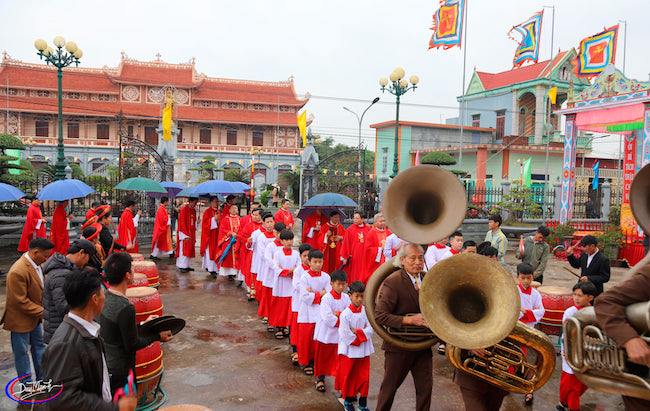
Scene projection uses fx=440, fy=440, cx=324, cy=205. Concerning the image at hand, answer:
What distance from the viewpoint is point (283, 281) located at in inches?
234

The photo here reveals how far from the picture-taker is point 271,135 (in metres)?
36.3

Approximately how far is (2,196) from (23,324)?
15.5 ft

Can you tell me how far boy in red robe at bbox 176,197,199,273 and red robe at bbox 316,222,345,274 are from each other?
3.58 m

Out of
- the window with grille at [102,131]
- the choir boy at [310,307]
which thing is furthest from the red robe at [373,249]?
the window with grille at [102,131]

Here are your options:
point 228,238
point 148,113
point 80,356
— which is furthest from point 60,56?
point 148,113

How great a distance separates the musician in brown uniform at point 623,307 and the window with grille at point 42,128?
39.1m

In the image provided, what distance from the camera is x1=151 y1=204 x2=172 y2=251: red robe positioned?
10.7 meters

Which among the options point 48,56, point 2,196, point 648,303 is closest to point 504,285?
point 648,303

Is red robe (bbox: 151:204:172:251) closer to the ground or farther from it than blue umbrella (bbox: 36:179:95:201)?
closer to the ground

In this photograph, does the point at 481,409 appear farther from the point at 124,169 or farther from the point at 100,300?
the point at 124,169

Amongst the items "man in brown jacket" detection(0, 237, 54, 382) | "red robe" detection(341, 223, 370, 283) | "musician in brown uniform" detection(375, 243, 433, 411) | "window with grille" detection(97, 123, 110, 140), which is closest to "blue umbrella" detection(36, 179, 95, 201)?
"man in brown jacket" detection(0, 237, 54, 382)

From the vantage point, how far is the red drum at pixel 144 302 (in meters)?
4.74

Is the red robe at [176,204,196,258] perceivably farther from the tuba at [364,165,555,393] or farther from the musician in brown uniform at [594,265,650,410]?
the musician in brown uniform at [594,265,650,410]

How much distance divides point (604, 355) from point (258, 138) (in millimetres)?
35270
